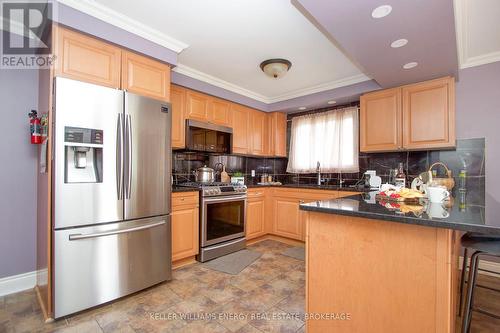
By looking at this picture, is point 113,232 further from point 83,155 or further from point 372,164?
point 372,164

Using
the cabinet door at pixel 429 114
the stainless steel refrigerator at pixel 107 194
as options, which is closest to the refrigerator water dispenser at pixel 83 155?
the stainless steel refrigerator at pixel 107 194

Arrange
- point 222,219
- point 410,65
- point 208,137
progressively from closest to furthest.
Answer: point 410,65, point 222,219, point 208,137

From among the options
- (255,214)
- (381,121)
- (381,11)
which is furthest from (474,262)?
(255,214)

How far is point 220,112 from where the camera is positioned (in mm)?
3596

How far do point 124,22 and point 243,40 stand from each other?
3.56 ft

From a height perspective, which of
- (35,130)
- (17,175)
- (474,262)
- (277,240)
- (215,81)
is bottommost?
(277,240)

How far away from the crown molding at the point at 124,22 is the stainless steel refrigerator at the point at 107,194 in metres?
0.60

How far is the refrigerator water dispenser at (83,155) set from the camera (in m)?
1.79

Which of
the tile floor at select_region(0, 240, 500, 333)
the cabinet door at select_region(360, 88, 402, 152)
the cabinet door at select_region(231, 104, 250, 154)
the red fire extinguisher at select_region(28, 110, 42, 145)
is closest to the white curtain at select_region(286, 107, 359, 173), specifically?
the cabinet door at select_region(360, 88, 402, 152)

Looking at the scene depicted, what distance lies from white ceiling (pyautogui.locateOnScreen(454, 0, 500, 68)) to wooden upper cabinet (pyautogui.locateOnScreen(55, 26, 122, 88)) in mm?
2642

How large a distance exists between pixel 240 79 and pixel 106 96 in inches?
76.5

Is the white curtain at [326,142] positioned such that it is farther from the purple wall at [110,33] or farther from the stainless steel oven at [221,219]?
the purple wall at [110,33]

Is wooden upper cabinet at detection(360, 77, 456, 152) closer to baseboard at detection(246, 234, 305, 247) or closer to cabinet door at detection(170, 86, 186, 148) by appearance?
baseboard at detection(246, 234, 305, 247)

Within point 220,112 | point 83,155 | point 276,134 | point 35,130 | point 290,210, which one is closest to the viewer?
point 83,155
